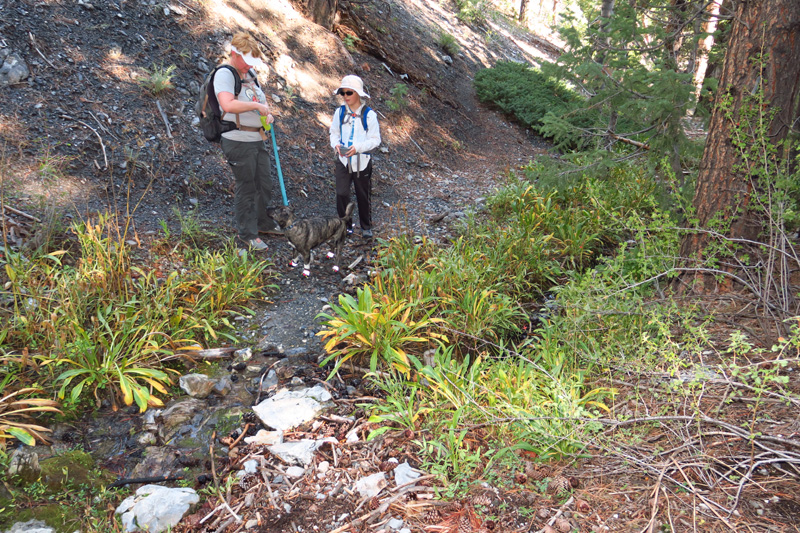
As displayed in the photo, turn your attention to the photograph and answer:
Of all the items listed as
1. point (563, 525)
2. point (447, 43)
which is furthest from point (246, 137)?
point (447, 43)

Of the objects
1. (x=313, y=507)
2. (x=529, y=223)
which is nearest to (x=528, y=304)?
(x=529, y=223)

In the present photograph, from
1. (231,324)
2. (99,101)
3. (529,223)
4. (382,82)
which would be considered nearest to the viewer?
(231,324)

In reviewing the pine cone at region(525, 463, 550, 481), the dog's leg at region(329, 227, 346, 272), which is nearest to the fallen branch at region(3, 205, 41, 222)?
the dog's leg at region(329, 227, 346, 272)

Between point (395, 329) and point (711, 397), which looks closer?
point (711, 397)

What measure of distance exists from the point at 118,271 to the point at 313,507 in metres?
2.99

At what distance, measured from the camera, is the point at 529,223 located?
5.94 metres

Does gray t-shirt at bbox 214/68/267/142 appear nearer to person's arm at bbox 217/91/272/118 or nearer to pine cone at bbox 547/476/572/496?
person's arm at bbox 217/91/272/118

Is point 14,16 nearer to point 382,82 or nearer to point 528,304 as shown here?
point 382,82

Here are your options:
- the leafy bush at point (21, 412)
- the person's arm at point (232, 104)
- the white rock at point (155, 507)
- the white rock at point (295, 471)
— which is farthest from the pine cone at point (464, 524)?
the person's arm at point (232, 104)

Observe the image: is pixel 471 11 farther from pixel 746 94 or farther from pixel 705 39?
pixel 746 94

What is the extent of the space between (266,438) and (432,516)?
4.30 ft

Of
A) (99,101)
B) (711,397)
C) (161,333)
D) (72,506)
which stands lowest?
(72,506)

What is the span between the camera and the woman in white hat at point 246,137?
192 inches

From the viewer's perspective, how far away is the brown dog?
209 inches
